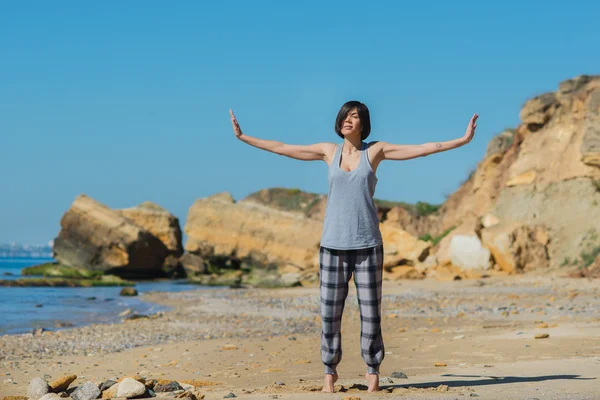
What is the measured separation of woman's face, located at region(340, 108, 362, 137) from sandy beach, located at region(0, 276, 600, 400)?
1.76 m

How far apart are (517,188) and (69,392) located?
76.1 feet

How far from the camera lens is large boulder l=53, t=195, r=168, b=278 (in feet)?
136

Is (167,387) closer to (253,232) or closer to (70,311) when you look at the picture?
(70,311)

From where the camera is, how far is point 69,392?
5.62 m

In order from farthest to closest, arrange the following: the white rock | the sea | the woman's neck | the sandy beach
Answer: the white rock, the sea, the sandy beach, the woman's neck

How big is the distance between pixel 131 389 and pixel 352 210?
1.90 m

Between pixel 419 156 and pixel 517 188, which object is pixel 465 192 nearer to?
pixel 517 188

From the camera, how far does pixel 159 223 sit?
159 feet

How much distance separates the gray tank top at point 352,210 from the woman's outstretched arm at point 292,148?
0.16 m

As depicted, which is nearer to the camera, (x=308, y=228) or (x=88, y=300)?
(x=88, y=300)

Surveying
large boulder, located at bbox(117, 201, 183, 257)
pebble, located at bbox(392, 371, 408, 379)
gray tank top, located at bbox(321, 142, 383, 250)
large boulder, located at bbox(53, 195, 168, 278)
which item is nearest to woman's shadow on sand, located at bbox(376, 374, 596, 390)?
pebble, located at bbox(392, 371, 408, 379)

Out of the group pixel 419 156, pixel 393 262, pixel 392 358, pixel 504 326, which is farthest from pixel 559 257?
pixel 419 156

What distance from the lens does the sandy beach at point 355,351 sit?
5324 millimetres

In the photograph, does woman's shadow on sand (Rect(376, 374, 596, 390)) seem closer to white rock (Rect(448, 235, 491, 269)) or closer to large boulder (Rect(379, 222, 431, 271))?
white rock (Rect(448, 235, 491, 269))
